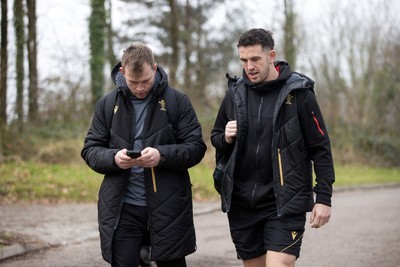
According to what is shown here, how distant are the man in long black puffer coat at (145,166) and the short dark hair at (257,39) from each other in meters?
0.65

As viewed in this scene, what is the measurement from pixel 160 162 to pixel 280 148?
854mm

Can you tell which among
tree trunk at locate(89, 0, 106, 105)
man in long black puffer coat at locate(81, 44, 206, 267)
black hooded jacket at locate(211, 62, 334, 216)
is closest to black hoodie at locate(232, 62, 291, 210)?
black hooded jacket at locate(211, 62, 334, 216)

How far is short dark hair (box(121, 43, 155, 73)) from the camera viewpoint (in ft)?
14.1

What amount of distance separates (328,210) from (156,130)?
1373 mm

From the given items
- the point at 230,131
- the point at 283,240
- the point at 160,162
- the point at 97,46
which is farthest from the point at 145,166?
the point at 97,46

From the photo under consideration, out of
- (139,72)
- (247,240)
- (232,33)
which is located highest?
(232,33)

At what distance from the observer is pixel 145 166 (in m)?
4.30

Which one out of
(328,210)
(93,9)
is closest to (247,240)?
(328,210)

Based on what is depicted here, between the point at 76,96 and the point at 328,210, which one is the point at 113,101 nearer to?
the point at 328,210

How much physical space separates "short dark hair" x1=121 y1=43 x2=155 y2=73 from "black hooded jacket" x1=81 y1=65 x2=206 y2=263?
225mm

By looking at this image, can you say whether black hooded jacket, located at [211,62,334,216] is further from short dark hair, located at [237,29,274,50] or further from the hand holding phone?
the hand holding phone

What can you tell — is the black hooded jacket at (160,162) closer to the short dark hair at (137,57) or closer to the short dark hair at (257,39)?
the short dark hair at (137,57)

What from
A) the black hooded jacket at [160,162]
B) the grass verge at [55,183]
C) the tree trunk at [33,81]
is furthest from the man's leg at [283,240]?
the tree trunk at [33,81]

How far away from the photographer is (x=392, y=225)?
1121cm
